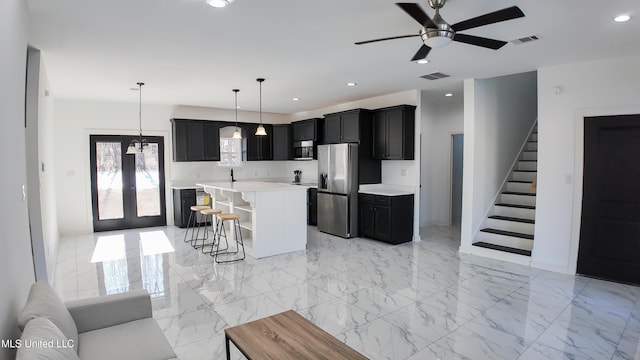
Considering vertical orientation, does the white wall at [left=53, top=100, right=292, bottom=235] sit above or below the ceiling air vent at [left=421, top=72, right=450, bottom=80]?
below

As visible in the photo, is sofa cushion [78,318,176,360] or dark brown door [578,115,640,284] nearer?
sofa cushion [78,318,176,360]

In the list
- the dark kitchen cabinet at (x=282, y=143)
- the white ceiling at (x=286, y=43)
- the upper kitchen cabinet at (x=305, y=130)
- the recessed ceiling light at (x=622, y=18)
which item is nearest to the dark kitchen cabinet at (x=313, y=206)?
the upper kitchen cabinet at (x=305, y=130)

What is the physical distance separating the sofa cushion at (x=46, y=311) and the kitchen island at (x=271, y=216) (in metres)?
3.07

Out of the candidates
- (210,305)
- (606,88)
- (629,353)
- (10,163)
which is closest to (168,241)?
(210,305)

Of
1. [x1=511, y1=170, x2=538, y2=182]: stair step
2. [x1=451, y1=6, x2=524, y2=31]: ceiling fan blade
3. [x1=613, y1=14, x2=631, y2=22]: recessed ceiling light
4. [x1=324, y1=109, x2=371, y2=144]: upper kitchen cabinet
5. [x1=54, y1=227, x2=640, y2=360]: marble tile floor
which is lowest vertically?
[x1=54, y1=227, x2=640, y2=360]: marble tile floor

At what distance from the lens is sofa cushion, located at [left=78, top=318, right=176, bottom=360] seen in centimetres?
187

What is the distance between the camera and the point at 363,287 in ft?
13.0

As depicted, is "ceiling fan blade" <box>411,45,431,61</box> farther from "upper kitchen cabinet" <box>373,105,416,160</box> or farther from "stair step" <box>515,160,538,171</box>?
"stair step" <box>515,160,538,171</box>

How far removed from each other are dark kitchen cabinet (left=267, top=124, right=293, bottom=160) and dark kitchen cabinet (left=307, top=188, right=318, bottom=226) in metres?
1.29

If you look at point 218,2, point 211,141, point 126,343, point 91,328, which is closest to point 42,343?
point 126,343

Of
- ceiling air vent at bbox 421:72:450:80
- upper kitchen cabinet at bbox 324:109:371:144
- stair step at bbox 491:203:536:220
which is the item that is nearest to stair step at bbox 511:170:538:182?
stair step at bbox 491:203:536:220

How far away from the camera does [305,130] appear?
7977mm

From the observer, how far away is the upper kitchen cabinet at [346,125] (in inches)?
251

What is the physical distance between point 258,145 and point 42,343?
7.32 metres
